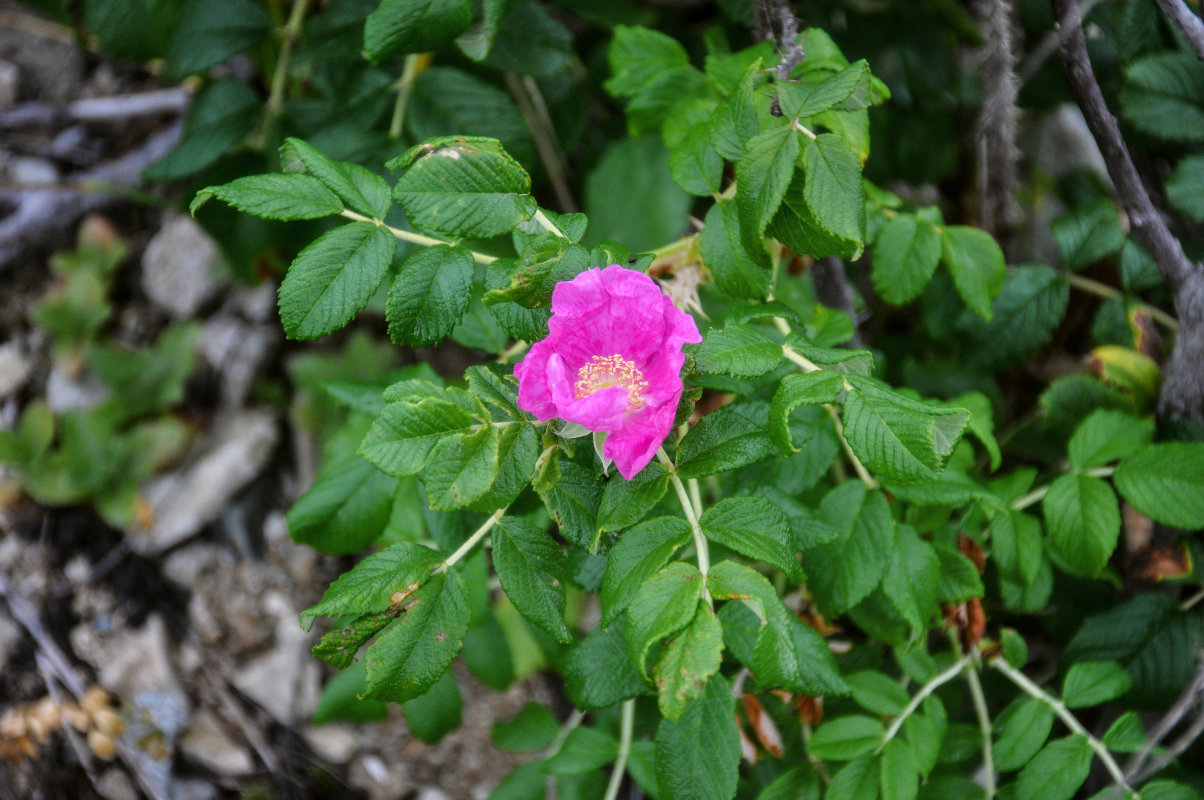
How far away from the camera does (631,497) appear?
1.10 metres

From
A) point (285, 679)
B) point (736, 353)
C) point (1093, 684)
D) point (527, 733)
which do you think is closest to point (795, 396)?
point (736, 353)

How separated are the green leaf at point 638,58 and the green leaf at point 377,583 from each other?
1.00 metres

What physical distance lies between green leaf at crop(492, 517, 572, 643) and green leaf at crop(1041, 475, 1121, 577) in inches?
36.1

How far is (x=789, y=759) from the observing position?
1707 millimetres

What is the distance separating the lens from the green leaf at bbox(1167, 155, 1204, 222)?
5.73ft

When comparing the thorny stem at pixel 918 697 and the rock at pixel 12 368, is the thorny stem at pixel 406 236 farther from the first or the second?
the rock at pixel 12 368

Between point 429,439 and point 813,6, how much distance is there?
68.6 inches

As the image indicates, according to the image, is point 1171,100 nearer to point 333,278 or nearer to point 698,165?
point 698,165

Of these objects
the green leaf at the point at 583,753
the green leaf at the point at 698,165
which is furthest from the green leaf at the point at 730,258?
the green leaf at the point at 583,753

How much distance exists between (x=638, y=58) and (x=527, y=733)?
145 centimetres

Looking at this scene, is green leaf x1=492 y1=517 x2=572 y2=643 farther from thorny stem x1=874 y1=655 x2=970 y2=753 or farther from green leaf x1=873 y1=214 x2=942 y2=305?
green leaf x1=873 y1=214 x2=942 y2=305

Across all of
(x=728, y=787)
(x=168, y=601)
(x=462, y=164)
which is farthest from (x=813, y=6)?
(x=168, y=601)

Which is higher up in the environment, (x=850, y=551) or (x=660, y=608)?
(x=660, y=608)

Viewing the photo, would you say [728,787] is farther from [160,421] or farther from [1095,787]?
[160,421]
